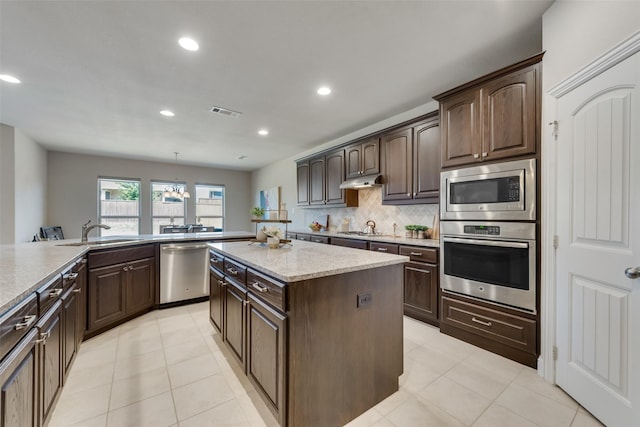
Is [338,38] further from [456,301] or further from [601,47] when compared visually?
[456,301]

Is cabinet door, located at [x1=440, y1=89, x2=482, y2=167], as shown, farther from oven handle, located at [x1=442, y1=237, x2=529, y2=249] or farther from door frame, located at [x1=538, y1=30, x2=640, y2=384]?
oven handle, located at [x1=442, y1=237, x2=529, y2=249]

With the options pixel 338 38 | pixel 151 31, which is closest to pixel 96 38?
pixel 151 31

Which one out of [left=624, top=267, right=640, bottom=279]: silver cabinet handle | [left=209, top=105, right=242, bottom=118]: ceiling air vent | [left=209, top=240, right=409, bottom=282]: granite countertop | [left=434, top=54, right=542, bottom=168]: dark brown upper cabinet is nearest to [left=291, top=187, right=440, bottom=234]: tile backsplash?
[left=434, top=54, right=542, bottom=168]: dark brown upper cabinet

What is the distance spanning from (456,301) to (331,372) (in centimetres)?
162

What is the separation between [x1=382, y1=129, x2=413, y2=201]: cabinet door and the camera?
10.7 ft

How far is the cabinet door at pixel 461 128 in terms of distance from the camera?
7.60 feet

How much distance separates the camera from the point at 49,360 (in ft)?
4.73

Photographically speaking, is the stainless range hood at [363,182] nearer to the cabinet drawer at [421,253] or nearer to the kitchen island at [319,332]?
the cabinet drawer at [421,253]

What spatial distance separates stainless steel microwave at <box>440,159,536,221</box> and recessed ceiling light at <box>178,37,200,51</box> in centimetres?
250

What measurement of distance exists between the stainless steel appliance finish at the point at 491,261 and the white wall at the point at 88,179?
22.7 feet

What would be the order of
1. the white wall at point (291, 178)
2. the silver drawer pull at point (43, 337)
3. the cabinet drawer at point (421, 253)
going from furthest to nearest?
the white wall at point (291, 178)
the cabinet drawer at point (421, 253)
the silver drawer pull at point (43, 337)

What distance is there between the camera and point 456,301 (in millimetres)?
2475

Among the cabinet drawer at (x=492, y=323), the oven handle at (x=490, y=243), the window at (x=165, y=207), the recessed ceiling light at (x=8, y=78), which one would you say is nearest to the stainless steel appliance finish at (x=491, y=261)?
the oven handle at (x=490, y=243)

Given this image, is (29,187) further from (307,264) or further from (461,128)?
(461,128)
